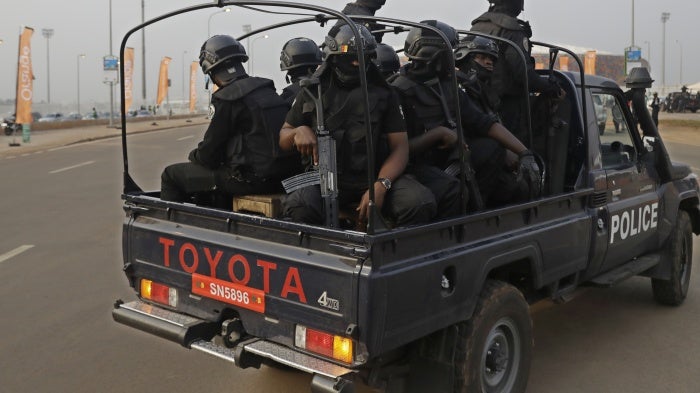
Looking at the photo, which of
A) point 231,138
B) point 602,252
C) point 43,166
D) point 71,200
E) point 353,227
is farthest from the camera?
point 43,166

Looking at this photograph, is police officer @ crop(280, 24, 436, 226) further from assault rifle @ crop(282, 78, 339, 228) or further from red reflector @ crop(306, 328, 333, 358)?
red reflector @ crop(306, 328, 333, 358)

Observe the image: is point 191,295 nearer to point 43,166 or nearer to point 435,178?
point 435,178

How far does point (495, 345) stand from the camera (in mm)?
3822

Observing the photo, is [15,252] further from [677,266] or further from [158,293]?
[677,266]

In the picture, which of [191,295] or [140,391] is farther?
[140,391]

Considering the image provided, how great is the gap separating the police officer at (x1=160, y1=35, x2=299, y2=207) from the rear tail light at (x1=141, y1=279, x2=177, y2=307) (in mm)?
678

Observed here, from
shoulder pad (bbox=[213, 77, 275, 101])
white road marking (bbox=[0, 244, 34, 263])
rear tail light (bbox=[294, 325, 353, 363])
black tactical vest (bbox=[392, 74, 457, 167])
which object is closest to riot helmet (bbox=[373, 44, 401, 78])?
black tactical vest (bbox=[392, 74, 457, 167])

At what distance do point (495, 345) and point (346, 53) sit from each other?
5.59 ft

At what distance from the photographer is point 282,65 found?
17.4 feet

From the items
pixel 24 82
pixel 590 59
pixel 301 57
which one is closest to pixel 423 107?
pixel 301 57

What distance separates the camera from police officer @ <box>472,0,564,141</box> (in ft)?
16.5

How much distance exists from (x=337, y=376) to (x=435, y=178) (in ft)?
4.14

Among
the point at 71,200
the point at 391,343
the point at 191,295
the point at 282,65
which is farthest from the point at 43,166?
the point at 391,343

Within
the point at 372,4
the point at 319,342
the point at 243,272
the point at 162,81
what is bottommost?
the point at 319,342
